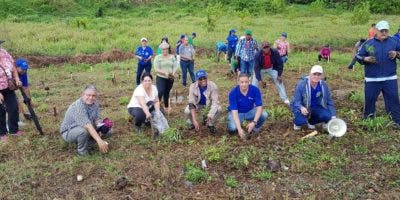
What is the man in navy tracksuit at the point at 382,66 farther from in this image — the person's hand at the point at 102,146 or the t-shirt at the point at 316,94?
the person's hand at the point at 102,146

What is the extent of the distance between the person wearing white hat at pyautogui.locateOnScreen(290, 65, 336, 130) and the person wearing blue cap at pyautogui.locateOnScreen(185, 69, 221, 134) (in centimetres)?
141

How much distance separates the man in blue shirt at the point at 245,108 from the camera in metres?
7.66

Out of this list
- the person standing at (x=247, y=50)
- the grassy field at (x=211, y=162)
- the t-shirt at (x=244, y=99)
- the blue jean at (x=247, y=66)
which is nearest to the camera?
the grassy field at (x=211, y=162)

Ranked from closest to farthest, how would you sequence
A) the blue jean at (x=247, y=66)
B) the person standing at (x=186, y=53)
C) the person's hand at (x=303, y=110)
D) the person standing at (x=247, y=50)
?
the person's hand at (x=303, y=110) < the person standing at (x=247, y=50) < the blue jean at (x=247, y=66) < the person standing at (x=186, y=53)

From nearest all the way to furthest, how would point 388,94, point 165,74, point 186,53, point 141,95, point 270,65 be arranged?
point 388,94
point 141,95
point 165,74
point 270,65
point 186,53

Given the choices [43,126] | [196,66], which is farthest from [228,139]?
[196,66]

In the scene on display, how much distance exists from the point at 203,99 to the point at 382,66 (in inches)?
127

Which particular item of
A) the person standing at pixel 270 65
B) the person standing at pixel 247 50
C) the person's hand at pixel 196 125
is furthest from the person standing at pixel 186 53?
the person's hand at pixel 196 125

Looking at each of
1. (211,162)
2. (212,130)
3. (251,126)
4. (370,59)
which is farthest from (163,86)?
(370,59)

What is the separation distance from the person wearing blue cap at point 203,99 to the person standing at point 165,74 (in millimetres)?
1799

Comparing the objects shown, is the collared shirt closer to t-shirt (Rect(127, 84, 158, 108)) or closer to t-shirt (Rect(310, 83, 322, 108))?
t-shirt (Rect(127, 84, 158, 108))

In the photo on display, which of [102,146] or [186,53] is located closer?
[102,146]

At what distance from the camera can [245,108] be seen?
800 cm

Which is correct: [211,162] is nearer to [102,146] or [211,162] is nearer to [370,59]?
[102,146]
